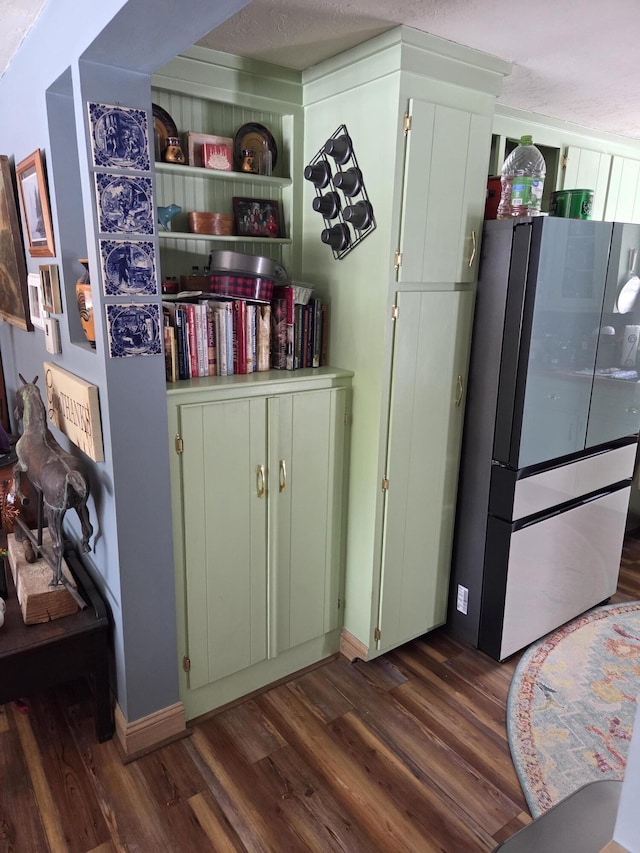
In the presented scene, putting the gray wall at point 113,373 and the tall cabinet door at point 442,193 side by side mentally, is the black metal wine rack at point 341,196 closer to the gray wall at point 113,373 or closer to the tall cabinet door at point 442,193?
the tall cabinet door at point 442,193

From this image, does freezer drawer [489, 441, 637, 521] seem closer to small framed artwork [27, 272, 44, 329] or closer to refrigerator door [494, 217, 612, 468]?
refrigerator door [494, 217, 612, 468]

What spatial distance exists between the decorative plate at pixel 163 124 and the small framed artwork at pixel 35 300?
0.68 metres

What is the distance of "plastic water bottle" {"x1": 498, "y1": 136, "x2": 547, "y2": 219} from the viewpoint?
219cm

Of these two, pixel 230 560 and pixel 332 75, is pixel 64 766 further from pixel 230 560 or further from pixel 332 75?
pixel 332 75

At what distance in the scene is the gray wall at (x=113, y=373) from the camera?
1529mm

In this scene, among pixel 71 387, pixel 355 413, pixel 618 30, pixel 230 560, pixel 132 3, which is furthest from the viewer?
pixel 355 413

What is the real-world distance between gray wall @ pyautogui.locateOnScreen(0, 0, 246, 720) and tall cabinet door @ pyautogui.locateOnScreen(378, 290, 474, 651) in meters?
0.85

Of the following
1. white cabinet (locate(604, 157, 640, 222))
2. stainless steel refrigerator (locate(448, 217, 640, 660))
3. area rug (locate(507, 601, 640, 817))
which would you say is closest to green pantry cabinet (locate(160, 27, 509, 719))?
stainless steel refrigerator (locate(448, 217, 640, 660))

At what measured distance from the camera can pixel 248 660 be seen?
2.22m

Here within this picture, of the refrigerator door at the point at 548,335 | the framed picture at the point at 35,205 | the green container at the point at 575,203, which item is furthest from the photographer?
the green container at the point at 575,203

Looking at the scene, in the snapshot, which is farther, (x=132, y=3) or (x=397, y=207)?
(x=397, y=207)

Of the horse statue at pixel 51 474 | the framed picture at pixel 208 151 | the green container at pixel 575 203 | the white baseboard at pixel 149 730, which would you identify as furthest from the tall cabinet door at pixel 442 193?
the white baseboard at pixel 149 730

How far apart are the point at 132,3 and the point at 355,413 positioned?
1.43 m

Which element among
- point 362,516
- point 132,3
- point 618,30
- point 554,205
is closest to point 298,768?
point 362,516
